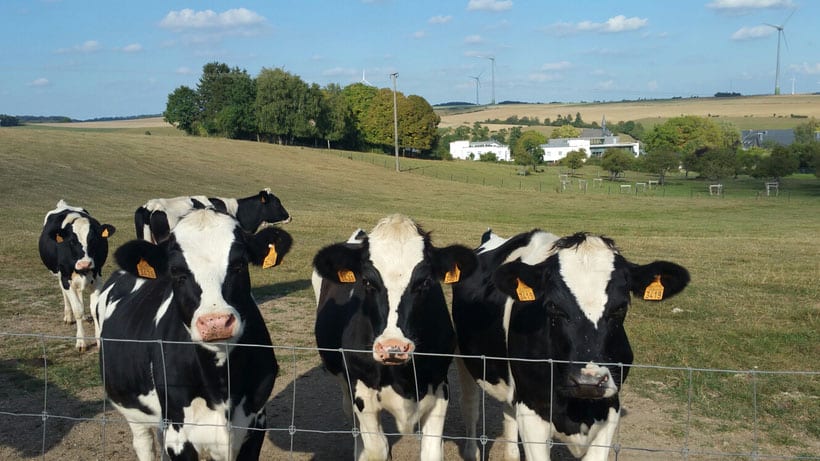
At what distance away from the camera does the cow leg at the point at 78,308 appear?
36.6ft

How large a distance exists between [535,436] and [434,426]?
97 centimetres

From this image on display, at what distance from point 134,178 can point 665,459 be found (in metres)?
46.3

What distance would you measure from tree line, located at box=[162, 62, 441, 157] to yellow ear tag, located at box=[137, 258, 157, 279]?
84.5 meters

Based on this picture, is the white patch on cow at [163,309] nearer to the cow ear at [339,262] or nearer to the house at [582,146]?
the cow ear at [339,262]

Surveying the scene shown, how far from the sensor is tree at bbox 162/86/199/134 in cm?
10269

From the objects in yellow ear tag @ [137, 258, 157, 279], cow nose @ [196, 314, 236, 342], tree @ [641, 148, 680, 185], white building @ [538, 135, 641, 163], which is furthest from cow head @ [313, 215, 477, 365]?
white building @ [538, 135, 641, 163]

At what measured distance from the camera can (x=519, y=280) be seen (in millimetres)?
5320

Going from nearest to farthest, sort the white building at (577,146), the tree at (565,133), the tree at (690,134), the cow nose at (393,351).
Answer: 1. the cow nose at (393,351)
2. the tree at (690,134)
3. the white building at (577,146)
4. the tree at (565,133)

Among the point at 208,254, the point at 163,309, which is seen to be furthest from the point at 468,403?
the point at 208,254

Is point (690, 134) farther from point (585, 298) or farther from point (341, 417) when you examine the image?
point (585, 298)

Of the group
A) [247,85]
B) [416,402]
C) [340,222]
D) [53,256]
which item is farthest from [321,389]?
[247,85]

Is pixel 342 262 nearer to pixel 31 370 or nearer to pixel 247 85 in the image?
pixel 31 370

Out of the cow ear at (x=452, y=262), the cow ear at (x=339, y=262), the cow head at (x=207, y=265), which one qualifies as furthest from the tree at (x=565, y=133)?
the cow head at (x=207, y=265)

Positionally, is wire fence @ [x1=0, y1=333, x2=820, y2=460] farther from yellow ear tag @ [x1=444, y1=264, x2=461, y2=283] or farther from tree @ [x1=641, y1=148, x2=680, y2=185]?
tree @ [x1=641, y1=148, x2=680, y2=185]
